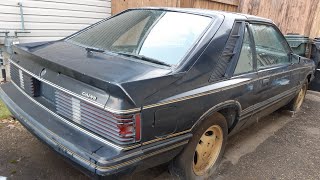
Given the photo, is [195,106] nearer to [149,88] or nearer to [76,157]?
[149,88]

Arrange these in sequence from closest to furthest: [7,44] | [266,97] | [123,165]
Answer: [123,165] < [266,97] < [7,44]

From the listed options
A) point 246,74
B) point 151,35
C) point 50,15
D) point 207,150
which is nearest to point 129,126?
point 151,35

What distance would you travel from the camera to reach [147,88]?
6.52 feet

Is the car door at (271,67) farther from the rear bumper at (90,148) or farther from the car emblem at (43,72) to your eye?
the car emblem at (43,72)

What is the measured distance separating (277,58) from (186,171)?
6.99 ft

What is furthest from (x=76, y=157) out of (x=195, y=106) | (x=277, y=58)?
(x=277, y=58)

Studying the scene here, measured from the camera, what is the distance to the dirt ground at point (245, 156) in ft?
9.55

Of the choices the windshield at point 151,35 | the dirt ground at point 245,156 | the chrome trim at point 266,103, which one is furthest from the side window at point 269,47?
the dirt ground at point 245,156

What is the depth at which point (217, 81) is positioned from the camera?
2594mm

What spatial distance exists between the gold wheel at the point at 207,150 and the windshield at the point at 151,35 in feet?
2.77

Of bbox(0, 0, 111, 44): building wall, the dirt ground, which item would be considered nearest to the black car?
the dirt ground

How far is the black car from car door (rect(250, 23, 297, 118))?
25mm

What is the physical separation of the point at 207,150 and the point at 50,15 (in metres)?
5.32

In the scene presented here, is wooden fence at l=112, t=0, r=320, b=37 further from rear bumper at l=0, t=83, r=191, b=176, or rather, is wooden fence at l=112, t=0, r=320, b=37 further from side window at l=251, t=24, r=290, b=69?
rear bumper at l=0, t=83, r=191, b=176
